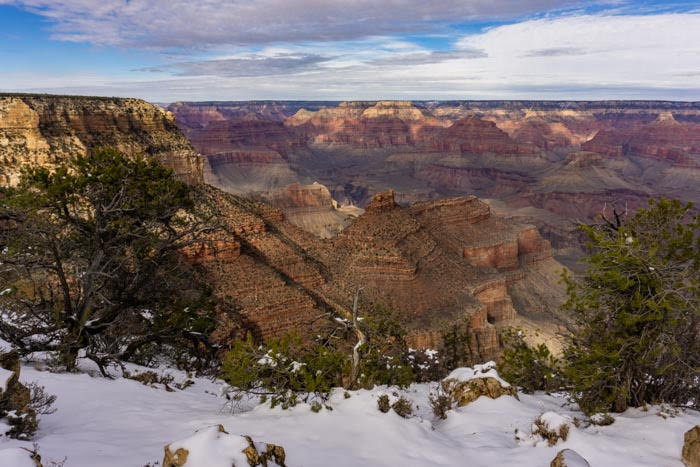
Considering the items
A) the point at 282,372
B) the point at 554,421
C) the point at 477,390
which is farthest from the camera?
the point at 477,390

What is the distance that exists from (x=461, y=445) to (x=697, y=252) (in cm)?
900

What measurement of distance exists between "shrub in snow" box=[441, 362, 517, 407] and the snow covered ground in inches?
33.4

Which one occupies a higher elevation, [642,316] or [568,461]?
[642,316]

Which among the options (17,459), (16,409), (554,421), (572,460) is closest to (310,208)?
(554,421)

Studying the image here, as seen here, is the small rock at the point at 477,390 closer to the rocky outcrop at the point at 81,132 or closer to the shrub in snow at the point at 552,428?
the shrub in snow at the point at 552,428

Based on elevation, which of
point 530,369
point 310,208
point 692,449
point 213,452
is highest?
point 213,452

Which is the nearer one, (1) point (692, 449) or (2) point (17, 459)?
(2) point (17, 459)

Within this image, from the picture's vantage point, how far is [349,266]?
49.8m

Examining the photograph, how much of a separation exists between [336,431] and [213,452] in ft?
15.9

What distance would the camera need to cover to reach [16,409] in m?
9.12

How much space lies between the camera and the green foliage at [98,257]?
53.0ft

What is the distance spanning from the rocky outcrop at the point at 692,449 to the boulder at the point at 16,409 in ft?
43.9

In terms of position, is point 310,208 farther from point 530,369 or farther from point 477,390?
point 477,390

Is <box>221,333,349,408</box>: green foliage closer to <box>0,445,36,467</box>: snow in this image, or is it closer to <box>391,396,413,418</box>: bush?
<box>391,396,413,418</box>: bush
